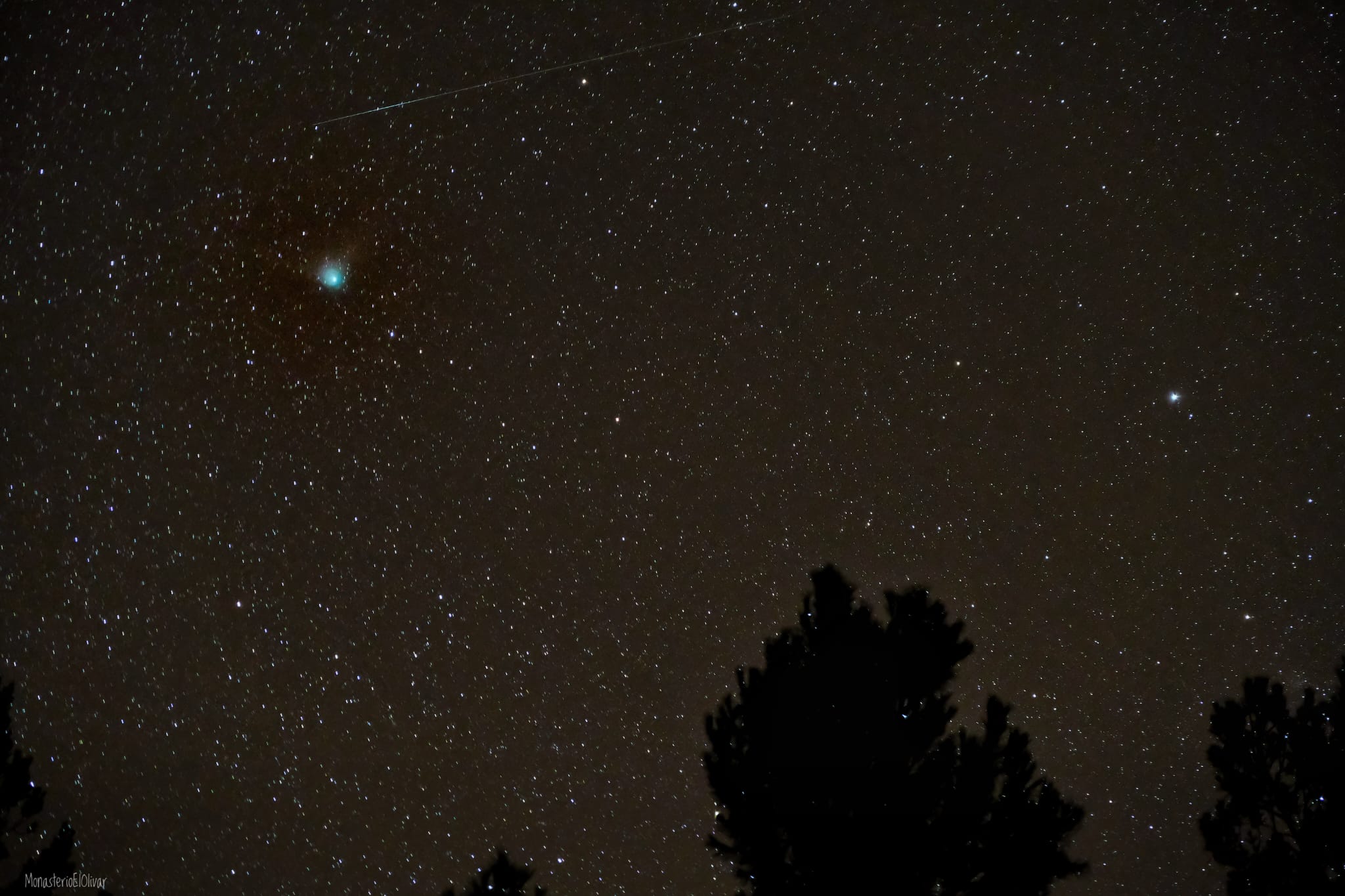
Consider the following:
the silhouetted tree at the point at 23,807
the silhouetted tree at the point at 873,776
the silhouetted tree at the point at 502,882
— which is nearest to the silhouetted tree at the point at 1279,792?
the silhouetted tree at the point at 873,776

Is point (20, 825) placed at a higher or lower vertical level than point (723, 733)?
lower

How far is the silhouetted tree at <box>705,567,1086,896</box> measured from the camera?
4.71 metres

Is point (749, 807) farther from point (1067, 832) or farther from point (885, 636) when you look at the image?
point (1067, 832)

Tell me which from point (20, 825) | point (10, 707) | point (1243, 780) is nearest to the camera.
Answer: point (1243, 780)

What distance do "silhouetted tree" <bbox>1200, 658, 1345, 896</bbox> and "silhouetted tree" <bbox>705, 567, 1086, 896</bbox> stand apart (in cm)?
380

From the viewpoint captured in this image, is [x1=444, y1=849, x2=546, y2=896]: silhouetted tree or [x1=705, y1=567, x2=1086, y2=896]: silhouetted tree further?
[x1=444, y1=849, x2=546, y2=896]: silhouetted tree

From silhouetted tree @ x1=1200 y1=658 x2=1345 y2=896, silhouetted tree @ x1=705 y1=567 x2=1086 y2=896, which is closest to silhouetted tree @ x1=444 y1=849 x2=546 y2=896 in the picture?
silhouetted tree @ x1=705 y1=567 x2=1086 y2=896

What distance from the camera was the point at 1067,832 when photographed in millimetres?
4945

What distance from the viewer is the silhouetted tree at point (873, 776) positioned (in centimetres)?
471

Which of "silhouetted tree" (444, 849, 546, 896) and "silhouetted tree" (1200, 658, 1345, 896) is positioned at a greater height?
"silhouetted tree" (1200, 658, 1345, 896)

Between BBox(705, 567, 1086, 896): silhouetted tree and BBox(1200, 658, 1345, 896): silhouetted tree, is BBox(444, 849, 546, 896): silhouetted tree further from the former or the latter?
BBox(1200, 658, 1345, 896): silhouetted tree

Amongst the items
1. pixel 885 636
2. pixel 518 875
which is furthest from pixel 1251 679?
pixel 518 875

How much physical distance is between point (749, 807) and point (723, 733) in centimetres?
50

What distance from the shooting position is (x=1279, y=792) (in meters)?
7.38
